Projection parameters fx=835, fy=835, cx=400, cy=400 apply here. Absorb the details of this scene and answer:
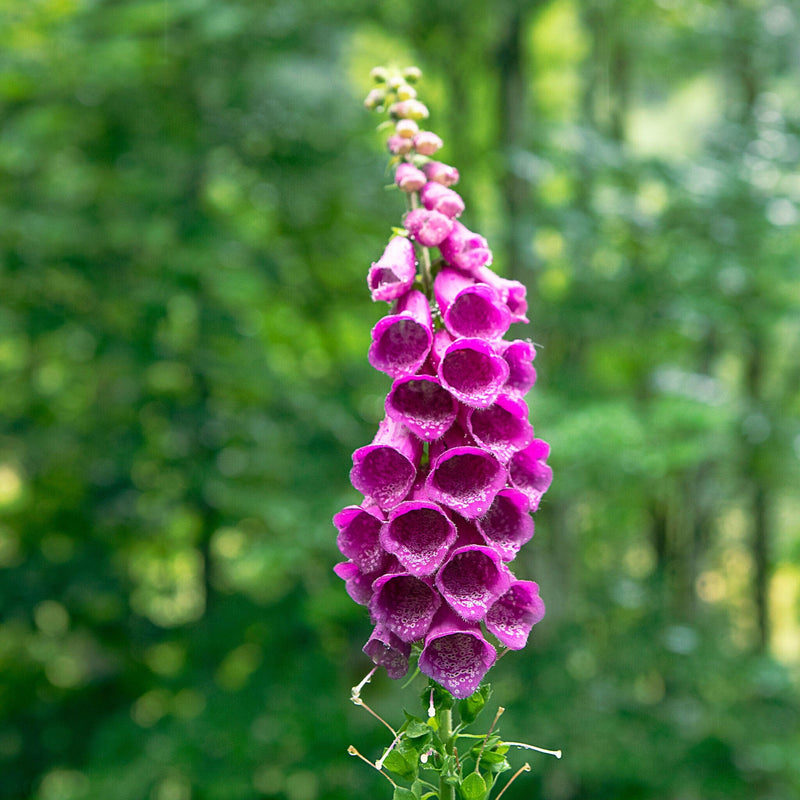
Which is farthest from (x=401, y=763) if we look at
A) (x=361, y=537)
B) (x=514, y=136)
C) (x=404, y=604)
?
(x=514, y=136)

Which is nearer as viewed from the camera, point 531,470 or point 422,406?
point 422,406

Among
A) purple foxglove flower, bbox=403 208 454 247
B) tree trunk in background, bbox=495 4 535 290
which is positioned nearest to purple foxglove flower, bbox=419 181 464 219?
purple foxglove flower, bbox=403 208 454 247

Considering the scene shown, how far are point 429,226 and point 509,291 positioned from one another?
0.72 feet

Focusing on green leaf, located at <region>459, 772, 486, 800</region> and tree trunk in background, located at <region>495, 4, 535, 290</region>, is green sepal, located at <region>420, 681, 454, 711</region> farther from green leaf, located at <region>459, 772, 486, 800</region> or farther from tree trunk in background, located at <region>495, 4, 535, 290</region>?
tree trunk in background, located at <region>495, 4, 535, 290</region>

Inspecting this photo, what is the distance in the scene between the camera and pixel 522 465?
5.44 feet

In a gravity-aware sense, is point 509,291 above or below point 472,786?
above

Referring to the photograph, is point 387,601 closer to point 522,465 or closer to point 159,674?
point 522,465

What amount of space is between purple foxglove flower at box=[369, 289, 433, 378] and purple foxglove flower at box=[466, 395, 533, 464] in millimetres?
150

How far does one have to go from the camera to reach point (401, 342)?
158 cm

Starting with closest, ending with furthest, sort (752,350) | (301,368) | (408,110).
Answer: (408,110)
(301,368)
(752,350)

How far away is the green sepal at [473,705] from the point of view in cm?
157

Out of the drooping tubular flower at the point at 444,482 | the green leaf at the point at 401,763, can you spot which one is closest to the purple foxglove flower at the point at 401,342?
the drooping tubular flower at the point at 444,482

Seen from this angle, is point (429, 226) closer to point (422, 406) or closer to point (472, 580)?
point (422, 406)

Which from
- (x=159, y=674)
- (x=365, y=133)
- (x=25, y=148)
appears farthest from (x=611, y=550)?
(x=25, y=148)
